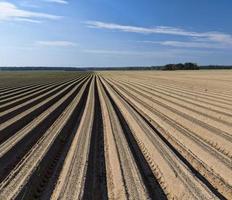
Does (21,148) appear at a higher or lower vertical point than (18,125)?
higher

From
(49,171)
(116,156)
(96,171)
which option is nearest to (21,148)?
(49,171)

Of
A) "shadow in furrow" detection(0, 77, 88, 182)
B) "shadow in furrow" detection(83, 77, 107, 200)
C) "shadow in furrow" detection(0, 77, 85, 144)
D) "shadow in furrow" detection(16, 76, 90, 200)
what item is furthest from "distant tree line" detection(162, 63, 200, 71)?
"shadow in furrow" detection(83, 77, 107, 200)

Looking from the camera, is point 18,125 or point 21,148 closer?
point 21,148

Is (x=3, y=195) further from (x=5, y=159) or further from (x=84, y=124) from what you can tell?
(x=84, y=124)

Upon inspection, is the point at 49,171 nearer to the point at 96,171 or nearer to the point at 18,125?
the point at 96,171

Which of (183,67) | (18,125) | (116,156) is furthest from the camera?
(183,67)

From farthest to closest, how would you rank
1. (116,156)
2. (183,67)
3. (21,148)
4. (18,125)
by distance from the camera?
(183,67) < (18,125) < (21,148) < (116,156)

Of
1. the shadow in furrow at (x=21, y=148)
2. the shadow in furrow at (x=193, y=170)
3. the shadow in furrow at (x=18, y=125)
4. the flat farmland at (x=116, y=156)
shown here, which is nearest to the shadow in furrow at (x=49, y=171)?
the flat farmland at (x=116, y=156)

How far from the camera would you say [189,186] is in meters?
5.61

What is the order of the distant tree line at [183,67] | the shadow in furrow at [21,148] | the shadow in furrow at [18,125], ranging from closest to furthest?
the shadow in furrow at [21,148], the shadow in furrow at [18,125], the distant tree line at [183,67]

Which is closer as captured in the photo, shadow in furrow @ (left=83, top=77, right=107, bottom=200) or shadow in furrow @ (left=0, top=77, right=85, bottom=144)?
shadow in furrow @ (left=83, top=77, right=107, bottom=200)

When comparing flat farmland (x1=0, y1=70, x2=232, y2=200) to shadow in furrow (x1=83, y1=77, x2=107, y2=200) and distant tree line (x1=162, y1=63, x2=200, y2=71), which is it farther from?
distant tree line (x1=162, y1=63, x2=200, y2=71)

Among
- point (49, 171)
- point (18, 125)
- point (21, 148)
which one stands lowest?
point (18, 125)

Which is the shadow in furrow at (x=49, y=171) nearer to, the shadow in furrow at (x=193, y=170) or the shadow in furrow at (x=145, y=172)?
the shadow in furrow at (x=145, y=172)
